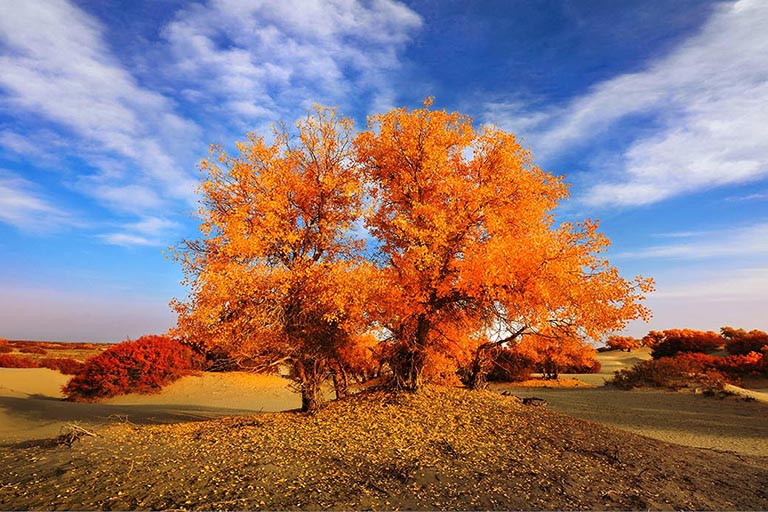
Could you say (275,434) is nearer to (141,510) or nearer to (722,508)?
(141,510)

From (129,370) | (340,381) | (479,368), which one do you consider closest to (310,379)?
(340,381)

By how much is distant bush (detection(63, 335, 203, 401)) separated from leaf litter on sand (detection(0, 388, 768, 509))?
14410 mm

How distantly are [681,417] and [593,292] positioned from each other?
31.2 feet

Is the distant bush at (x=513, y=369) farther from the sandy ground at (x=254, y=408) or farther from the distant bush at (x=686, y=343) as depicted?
the distant bush at (x=686, y=343)

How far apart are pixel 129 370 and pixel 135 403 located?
87.5 inches

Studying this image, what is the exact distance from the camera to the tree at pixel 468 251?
10969 millimetres

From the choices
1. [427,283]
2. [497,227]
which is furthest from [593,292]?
[427,283]

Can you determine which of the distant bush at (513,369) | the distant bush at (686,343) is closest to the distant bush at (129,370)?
the distant bush at (513,369)

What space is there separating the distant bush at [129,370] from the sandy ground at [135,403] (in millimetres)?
564

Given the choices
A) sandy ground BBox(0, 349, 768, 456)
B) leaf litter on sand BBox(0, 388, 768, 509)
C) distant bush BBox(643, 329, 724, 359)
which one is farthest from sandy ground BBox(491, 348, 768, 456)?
distant bush BBox(643, 329, 724, 359)

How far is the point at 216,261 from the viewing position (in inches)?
440

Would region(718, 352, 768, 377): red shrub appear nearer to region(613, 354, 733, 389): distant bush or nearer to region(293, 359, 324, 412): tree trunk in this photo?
region(613, 354, 733, 389): distant bush

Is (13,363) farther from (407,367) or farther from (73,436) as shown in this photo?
(407,367)

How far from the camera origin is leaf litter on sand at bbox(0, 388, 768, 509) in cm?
612
